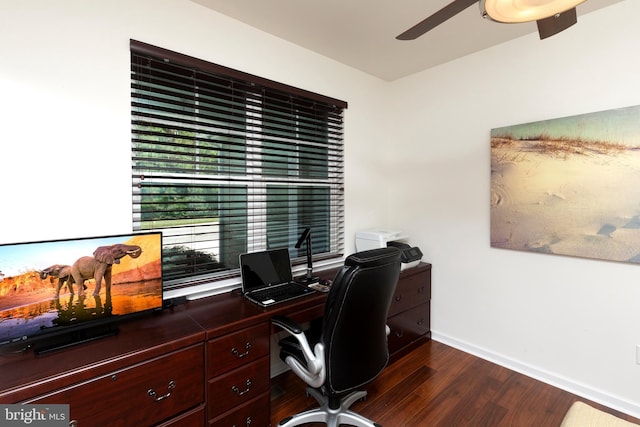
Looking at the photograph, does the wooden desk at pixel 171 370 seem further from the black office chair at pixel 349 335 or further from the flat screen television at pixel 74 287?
the black office chair at pixel 349 335

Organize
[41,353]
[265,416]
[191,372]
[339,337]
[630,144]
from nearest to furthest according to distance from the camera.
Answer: [41,353], [191,372], [339,337], [265,416], [630,144]

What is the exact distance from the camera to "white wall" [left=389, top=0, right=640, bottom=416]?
2043mm

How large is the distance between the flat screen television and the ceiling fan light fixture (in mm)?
1792

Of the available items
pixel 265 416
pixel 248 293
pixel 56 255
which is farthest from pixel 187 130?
pixel 265 416

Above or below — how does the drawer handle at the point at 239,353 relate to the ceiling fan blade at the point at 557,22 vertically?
below

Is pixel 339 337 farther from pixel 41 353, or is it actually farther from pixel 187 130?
pixel 187 130

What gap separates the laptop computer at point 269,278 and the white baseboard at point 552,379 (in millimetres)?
1630

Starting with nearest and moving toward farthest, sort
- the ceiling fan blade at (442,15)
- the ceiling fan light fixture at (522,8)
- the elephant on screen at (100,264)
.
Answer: the ceiling fan light fixture at (522,8)
the ceiling fan blade at (442,15)
the elephant on screen at (100,264)

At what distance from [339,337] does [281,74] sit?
192 centimetres

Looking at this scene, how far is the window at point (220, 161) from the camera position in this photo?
1837mm

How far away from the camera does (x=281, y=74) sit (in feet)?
7.91

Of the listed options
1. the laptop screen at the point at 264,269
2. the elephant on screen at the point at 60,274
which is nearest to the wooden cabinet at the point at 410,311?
the laptop screen at the point at 264,269

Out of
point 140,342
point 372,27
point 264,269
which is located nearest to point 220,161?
point 264,269

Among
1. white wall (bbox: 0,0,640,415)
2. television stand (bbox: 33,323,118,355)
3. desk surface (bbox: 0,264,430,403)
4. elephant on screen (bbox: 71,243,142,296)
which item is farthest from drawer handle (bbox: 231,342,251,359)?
white wall (bbox: 0,0,640,415)
